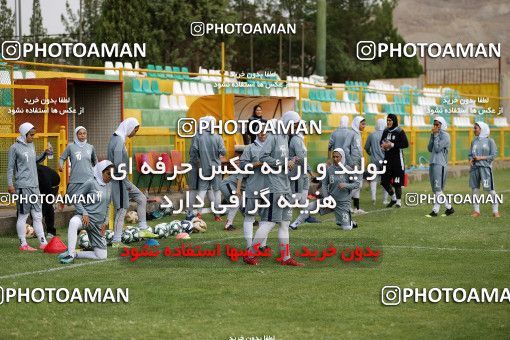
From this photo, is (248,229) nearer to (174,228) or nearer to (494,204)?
(174,228)

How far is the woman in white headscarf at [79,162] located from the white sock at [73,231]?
76.2 inches

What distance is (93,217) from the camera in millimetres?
14969

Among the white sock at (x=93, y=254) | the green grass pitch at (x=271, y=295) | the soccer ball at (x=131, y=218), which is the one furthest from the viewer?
the soccer ball at (x=131, y=218)

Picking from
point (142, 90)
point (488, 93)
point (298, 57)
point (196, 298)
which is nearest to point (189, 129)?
point (142, 90)

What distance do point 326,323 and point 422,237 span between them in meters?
7.61

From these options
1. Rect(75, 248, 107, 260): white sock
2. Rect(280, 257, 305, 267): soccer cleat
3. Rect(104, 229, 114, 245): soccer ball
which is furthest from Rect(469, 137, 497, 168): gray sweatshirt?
Rect(75, 248, 107, 260): white sock

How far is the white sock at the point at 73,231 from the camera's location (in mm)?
14648

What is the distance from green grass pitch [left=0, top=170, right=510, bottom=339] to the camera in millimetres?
10180

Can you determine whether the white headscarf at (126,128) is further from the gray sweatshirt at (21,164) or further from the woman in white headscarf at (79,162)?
the gray sweatshirt at (21,164)

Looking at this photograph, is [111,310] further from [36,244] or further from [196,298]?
[36,244]

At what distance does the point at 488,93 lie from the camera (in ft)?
179

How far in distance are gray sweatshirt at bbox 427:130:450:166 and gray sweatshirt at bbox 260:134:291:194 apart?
770 centimetres

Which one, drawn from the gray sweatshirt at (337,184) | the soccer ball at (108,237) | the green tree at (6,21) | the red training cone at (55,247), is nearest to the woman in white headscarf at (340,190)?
the gray sweatshirt at (337,184)

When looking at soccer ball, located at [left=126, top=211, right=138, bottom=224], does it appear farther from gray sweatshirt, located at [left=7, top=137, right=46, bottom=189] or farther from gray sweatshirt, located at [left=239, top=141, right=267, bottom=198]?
gray sweatshirt, located at [left=239, top=141, right=267, bottom=198]
